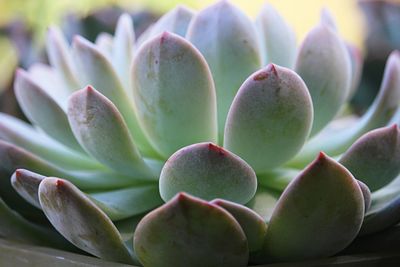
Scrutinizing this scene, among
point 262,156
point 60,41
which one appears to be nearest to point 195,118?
point 262,156

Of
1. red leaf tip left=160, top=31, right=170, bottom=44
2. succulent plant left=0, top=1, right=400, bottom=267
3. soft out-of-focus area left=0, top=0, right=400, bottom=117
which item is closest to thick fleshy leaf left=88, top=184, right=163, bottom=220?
succulent plant left=0, top=1, right=400, bottom=267

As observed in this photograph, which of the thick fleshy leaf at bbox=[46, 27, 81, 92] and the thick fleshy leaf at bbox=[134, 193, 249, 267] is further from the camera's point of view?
the thick fleshy leaf at bbox=[46, 27, 81, 92]

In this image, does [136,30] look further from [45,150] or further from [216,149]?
[216,149]

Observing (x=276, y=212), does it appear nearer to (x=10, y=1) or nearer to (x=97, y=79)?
(x=97, y=79)

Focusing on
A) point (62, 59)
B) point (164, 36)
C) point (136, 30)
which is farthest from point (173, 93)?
point (136, 30)

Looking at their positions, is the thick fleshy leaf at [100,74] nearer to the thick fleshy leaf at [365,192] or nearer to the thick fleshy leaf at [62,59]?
the thick fleshy leaf at [62,59]

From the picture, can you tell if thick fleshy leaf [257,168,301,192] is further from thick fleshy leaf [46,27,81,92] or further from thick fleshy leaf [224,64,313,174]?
thick fleshy leaf [46,27,81,92]

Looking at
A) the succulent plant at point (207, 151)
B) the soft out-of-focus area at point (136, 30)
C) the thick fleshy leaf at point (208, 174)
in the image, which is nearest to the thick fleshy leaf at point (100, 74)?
the succulent plant at point (207, 151)
